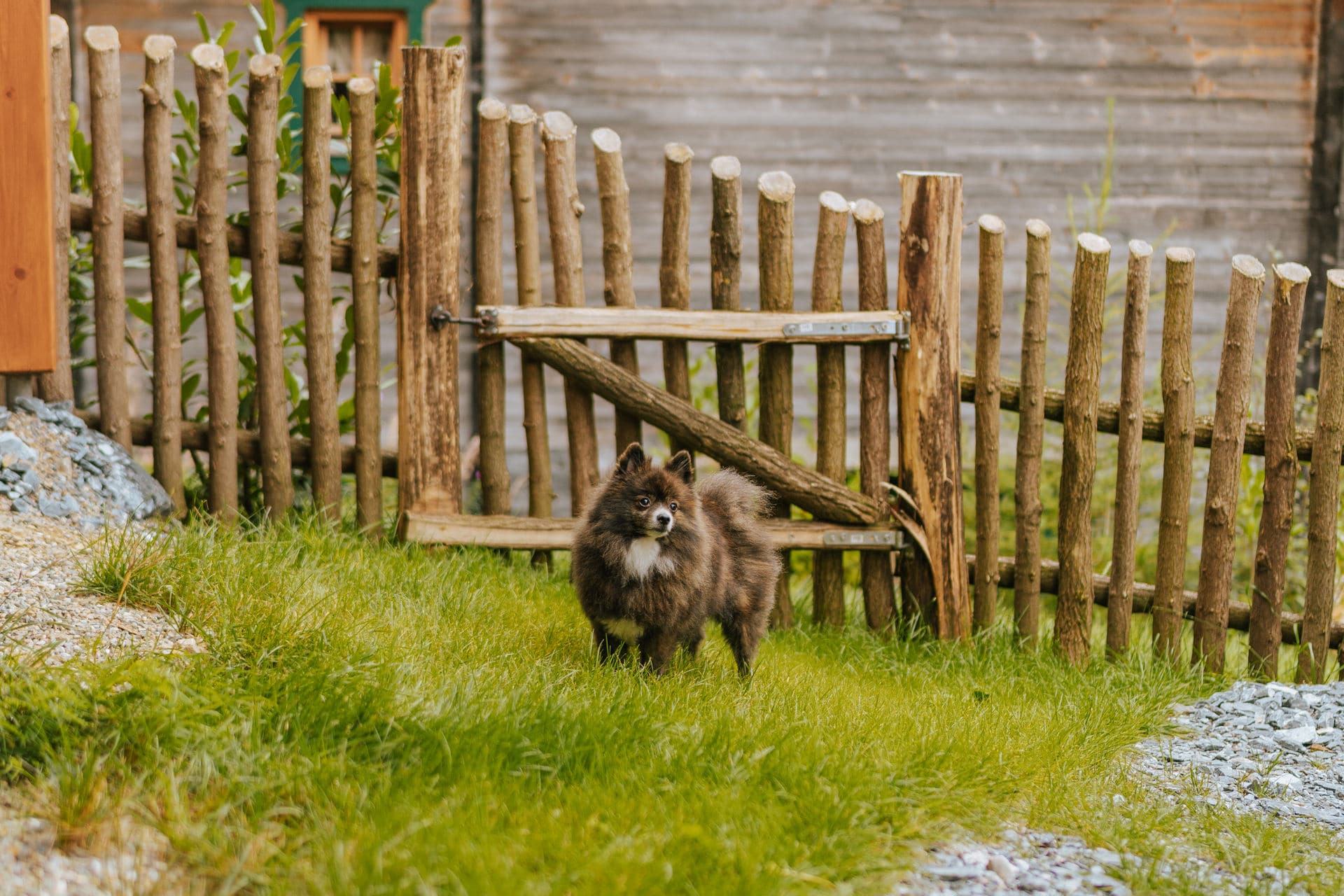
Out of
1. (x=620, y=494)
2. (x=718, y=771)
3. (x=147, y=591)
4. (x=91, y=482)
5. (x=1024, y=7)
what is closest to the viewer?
(x=718, y=771)

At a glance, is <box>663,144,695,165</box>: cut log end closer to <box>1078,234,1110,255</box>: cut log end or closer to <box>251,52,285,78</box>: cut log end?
<box>251,52,285,78</box>: cut log end

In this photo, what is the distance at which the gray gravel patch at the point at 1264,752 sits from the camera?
3.75 meters

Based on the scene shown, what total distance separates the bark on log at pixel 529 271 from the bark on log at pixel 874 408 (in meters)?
1.49

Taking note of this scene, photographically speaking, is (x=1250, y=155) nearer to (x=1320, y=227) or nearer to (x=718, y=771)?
(x=1320, y=227)

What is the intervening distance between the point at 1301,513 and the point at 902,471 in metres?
4.55

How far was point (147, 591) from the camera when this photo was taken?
3.61 metres

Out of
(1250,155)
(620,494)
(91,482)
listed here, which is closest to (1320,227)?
(1250,155)

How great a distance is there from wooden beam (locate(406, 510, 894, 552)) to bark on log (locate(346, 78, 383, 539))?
11.1 inches

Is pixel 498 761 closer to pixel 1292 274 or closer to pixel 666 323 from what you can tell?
pixel 666 323

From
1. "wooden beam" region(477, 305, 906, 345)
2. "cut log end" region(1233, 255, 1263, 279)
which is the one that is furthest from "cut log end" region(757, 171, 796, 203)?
"cut log end" region(1233, 255, 1263, 279)

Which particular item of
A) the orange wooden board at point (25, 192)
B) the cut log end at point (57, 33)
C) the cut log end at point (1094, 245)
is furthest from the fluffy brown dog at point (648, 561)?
the cut log end at point (57, 33)

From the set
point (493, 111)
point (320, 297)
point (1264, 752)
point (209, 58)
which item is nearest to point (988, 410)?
point (1264, 752)

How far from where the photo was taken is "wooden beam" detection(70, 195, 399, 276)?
506 cm

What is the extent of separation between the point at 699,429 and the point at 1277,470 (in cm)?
260
